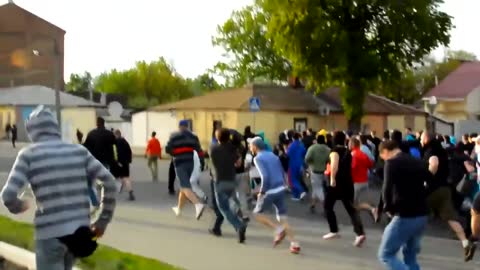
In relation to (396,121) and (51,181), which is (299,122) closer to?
(396,121)

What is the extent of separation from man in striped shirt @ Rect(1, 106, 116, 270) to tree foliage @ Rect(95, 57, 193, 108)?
3947 inches

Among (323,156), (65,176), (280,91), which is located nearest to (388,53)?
(280,91)

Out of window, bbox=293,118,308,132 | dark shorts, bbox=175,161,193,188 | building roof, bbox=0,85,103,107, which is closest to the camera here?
dark shorts, bbox=175,161,193,188

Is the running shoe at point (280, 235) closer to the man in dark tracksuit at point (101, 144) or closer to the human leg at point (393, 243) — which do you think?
the human leg at point (393, 243)

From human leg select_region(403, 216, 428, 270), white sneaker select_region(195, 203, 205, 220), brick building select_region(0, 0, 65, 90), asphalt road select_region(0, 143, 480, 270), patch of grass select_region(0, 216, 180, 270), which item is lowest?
asphalt road select_region(0, 143, 480, 270)

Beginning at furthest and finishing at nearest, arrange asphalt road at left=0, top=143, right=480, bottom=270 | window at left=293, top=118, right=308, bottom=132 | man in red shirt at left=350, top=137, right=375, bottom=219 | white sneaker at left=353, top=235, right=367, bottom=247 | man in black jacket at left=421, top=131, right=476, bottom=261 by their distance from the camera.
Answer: window at left=293, top=118, right=308, bottom=132 → man in red shirt at left=350, top=137, right=375, bottom=219 → white sneaker at left=353, top=235, right=367, bottom=247 → man in black jacket at left=421, top=131, right=476, bottom=261 → asphalt road at left=0, top=143, right=480, bottom=270

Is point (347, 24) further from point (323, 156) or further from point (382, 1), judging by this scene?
point (323, 156)

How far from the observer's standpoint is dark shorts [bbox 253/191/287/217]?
1352 cm

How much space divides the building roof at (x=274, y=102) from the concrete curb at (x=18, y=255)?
39.6 metres

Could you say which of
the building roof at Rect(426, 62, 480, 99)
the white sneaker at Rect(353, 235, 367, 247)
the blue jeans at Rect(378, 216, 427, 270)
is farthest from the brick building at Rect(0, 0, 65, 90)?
the blue jeans at Rect(378, 216, 427, 270)

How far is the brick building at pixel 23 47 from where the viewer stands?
10038cm

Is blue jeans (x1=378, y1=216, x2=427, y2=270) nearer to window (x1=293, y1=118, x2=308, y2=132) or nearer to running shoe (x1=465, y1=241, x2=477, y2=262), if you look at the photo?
running shoe (x1=465, y1=241, x2=477, y2=262)

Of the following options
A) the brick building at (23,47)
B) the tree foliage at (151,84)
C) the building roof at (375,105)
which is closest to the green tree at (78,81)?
the tree foliage at (151,84)

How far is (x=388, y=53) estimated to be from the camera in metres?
48.2
